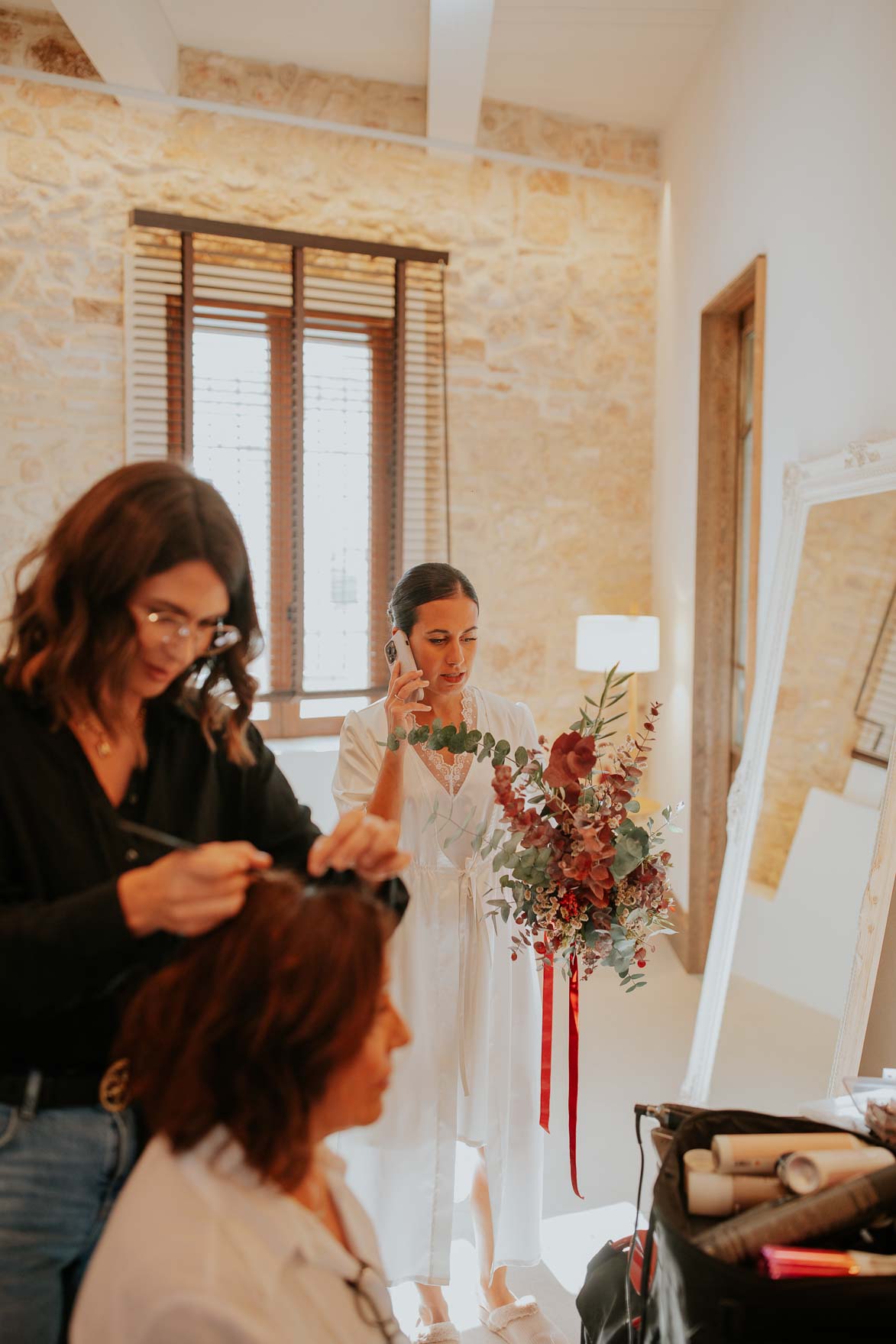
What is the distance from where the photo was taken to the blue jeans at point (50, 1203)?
1029 mm

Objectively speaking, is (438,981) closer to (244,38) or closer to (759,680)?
(759,680)

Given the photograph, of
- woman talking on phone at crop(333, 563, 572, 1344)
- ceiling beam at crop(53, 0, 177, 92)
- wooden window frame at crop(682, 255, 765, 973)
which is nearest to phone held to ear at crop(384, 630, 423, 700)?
woman talking on phone at crop(333, 563, 572, 1344)

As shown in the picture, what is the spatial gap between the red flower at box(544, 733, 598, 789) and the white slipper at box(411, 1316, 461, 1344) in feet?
4.31

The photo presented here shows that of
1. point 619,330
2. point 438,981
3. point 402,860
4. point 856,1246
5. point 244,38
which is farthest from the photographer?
point 619,330

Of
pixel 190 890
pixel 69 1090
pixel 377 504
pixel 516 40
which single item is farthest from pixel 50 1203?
pixel 516 40

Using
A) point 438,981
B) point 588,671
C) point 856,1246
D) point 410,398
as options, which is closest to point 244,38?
point 410,398

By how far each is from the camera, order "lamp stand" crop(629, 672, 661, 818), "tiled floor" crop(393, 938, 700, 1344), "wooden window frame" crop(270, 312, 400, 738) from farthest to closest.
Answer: "wooden window frame" crop(270, 312, 400, 738) < "lamp stand" crop(629, 672, 661, 818) < "tiled floor" crop(393, 938, 700, 1344)

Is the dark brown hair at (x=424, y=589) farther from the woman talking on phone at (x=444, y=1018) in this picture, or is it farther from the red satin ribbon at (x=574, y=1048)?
the red satin ribbon at (x=574, y=1048)

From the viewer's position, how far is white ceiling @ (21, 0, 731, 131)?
12.7 ft

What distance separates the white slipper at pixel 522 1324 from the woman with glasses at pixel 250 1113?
1.33 meters

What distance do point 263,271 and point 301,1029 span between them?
4.26 metres

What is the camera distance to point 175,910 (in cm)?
92

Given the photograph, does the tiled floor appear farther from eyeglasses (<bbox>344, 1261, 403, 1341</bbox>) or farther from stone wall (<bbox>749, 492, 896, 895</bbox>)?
eyeglasses (<bbox>344, 1261, 403, 1341</bbox>)

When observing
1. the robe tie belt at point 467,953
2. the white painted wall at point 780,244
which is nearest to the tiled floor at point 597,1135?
the robe tie belt at point 467,953
